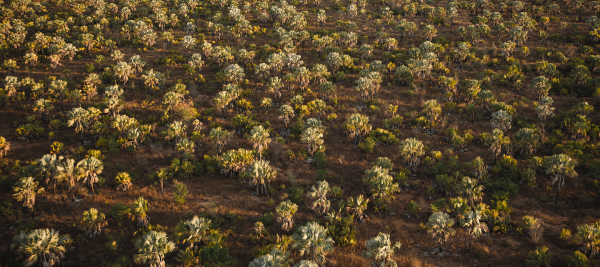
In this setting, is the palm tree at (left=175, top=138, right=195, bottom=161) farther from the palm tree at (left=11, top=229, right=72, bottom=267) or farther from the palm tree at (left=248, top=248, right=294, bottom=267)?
the palm tree at (left=248, top=248, right=294, bottom=267)

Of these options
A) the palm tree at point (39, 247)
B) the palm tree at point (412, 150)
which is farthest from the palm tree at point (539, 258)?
the palm tree at point (39, 247)

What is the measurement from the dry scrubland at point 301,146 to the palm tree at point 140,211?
23 centimetres

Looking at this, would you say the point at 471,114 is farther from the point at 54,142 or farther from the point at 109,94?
the point at 54,142

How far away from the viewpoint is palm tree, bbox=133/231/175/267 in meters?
28.7

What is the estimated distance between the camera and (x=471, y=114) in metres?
60.9

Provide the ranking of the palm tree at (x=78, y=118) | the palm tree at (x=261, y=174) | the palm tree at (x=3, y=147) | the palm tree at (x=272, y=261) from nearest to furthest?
the palm tree at (x=272, y=261)
the palm tree at (x=261, y=174)
the palm tree at (x=3, y=147)
the palm tree at (x=78, y=118)

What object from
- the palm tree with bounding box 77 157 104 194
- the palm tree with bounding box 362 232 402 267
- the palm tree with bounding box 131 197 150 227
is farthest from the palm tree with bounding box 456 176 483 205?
the palm tree with bounding box 77 157 104 194

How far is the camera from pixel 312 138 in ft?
160

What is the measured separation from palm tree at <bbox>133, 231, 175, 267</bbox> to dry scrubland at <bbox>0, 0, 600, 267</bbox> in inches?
6.7

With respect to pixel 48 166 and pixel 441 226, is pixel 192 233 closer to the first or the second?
pixel 48 166

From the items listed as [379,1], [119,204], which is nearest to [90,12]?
[119,204]

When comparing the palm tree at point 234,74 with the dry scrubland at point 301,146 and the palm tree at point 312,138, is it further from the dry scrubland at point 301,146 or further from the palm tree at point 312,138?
the palm tree at point 312,138

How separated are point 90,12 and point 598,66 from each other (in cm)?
13614

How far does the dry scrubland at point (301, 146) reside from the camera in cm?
3397
